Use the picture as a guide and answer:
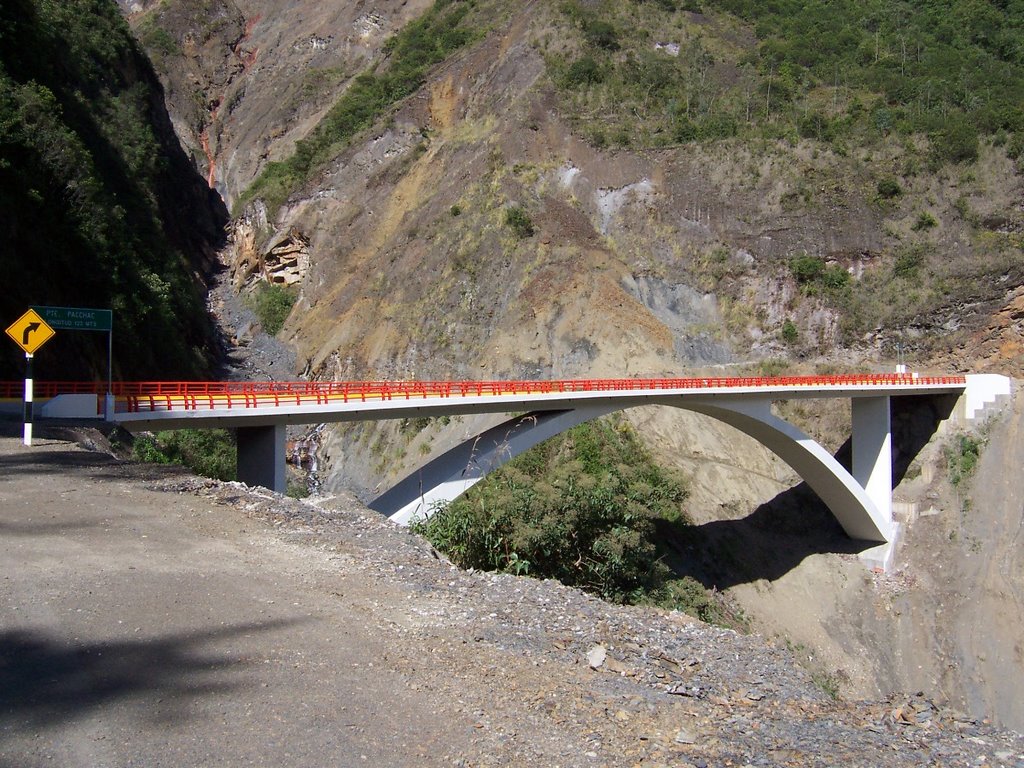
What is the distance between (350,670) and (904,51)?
246 ft

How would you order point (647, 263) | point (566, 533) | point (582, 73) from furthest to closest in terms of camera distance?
point (582, 73)
point (647, 263)
point (566, 533)

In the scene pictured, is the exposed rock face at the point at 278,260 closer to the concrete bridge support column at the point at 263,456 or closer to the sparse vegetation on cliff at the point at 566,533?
the sparse vegetation on cliff at the point at 566,533

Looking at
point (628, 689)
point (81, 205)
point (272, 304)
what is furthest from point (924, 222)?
point (628, 689)

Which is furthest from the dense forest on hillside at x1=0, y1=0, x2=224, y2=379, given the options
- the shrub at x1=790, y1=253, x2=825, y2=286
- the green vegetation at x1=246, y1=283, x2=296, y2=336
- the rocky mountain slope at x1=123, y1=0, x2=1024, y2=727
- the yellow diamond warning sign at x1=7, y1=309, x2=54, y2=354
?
the shrub at x1=790, y1=253, x2=825, y2=286

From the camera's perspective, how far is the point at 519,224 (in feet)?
143

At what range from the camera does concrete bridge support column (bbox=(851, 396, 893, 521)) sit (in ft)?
108

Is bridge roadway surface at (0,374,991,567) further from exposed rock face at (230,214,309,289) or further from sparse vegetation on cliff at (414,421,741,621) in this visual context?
exposed rock face at (230,214,309,289)

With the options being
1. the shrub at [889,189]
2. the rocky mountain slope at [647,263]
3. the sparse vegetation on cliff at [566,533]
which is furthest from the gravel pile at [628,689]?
the shrub at [889,189]

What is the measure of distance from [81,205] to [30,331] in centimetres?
1597

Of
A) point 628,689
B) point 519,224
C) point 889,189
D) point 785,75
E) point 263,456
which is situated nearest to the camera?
point 628,689

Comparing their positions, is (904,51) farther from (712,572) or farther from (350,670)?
(350,670)

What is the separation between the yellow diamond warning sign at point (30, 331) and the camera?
539 inches

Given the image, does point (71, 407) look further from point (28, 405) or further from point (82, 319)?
point (28, 405)

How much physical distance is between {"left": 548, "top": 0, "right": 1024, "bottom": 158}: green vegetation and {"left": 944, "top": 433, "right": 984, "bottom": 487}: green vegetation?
20943mm
